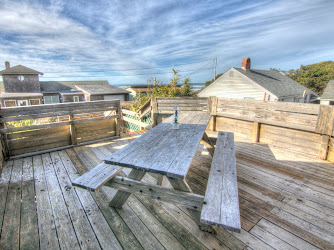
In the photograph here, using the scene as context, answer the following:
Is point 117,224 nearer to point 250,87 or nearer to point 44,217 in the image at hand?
point 44,217

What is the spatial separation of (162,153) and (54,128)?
3517 mm

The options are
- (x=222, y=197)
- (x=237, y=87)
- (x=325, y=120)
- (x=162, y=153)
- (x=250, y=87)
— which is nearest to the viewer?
(x=222, y=197)

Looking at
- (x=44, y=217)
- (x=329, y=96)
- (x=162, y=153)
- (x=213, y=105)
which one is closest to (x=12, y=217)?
(x=44, y=217)

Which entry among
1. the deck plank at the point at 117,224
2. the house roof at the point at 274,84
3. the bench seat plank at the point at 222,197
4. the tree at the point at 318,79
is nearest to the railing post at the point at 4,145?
the deck plank at the point at 117,224

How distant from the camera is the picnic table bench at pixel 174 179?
1.30 metres

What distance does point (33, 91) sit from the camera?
81.3 ft

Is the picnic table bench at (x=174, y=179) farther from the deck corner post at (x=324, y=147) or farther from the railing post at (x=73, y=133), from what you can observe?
the railing post at (x=73, y=133)

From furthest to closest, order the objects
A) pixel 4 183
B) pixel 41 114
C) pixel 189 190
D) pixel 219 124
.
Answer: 1. pixel 219 124
2. pixel 41 114
3. pixel 4 183
4. pixel 189 190

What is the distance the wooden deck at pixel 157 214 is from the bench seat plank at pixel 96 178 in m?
0.50

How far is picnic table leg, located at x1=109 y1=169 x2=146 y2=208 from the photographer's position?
187 centimetres

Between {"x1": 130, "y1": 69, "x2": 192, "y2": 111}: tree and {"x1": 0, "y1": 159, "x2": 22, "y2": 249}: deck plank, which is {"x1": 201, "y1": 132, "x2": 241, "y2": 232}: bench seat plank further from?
{"x1": 130, "y1": 69, "x2": 192, "y2": 111}: tree

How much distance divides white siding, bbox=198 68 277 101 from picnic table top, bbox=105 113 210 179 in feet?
46.6

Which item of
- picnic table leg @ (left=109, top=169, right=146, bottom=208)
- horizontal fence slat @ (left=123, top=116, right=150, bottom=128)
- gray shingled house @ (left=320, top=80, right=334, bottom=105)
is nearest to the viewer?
picnic table leg @ (left=109, top=169, right=146, bottom=208)

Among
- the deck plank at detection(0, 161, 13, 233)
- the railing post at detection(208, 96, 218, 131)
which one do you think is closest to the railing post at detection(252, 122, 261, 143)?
the railing post at detection(208, 96, 218, 131)
